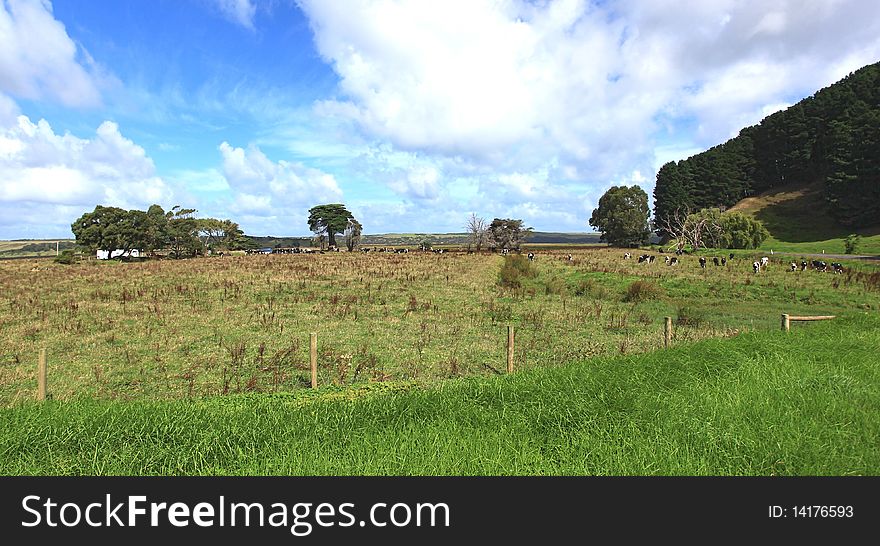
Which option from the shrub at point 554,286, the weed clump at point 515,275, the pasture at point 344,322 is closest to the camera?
the pasture at point 344,322

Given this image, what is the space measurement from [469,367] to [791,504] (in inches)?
320

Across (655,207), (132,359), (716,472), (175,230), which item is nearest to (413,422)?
(716,472)

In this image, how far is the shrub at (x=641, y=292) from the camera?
25219mm

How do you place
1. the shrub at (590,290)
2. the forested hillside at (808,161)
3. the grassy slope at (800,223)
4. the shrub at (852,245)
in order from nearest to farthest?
the shrub at (590,290)
the shrub at (852,245)
the grassy slope at (800,223)
the forested hillside at (808,161)

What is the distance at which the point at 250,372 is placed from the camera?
39.3 ft

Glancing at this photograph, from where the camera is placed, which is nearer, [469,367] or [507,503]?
[507,503]

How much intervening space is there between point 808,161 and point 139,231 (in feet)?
384

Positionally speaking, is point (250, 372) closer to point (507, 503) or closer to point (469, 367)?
point (469, 367)

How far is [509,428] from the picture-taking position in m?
7.07

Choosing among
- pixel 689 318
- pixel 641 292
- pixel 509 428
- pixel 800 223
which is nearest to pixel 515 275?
pixel 641 292

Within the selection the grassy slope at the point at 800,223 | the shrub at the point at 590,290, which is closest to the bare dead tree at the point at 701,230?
the grassy slope at the point at 800,223

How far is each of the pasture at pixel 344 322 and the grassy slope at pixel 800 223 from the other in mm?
33638

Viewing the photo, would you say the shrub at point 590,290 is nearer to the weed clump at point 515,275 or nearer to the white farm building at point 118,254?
the weed clump at point 515,275

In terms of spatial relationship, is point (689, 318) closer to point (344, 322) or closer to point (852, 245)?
point (344, 322)
